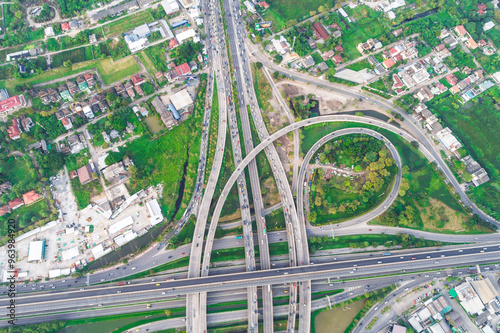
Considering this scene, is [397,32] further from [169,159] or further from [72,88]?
[72,88]

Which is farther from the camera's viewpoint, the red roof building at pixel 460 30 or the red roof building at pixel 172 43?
the red roof building at pixel 460 30

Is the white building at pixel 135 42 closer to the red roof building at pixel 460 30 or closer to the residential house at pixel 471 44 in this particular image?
the red roof building at pixel 460 30

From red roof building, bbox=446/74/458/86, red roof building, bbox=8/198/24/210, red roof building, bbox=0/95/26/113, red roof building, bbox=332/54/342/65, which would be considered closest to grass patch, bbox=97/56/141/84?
red roof building, bbox=0/95/26/113

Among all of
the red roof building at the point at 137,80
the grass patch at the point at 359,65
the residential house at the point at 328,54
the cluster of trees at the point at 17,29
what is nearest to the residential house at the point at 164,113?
the red roof building at the point at 137,80

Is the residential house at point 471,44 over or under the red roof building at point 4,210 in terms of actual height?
over

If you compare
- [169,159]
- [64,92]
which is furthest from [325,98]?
[64,92]

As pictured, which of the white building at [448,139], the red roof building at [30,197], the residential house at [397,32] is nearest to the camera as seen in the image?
the red roof building at [30,197]
